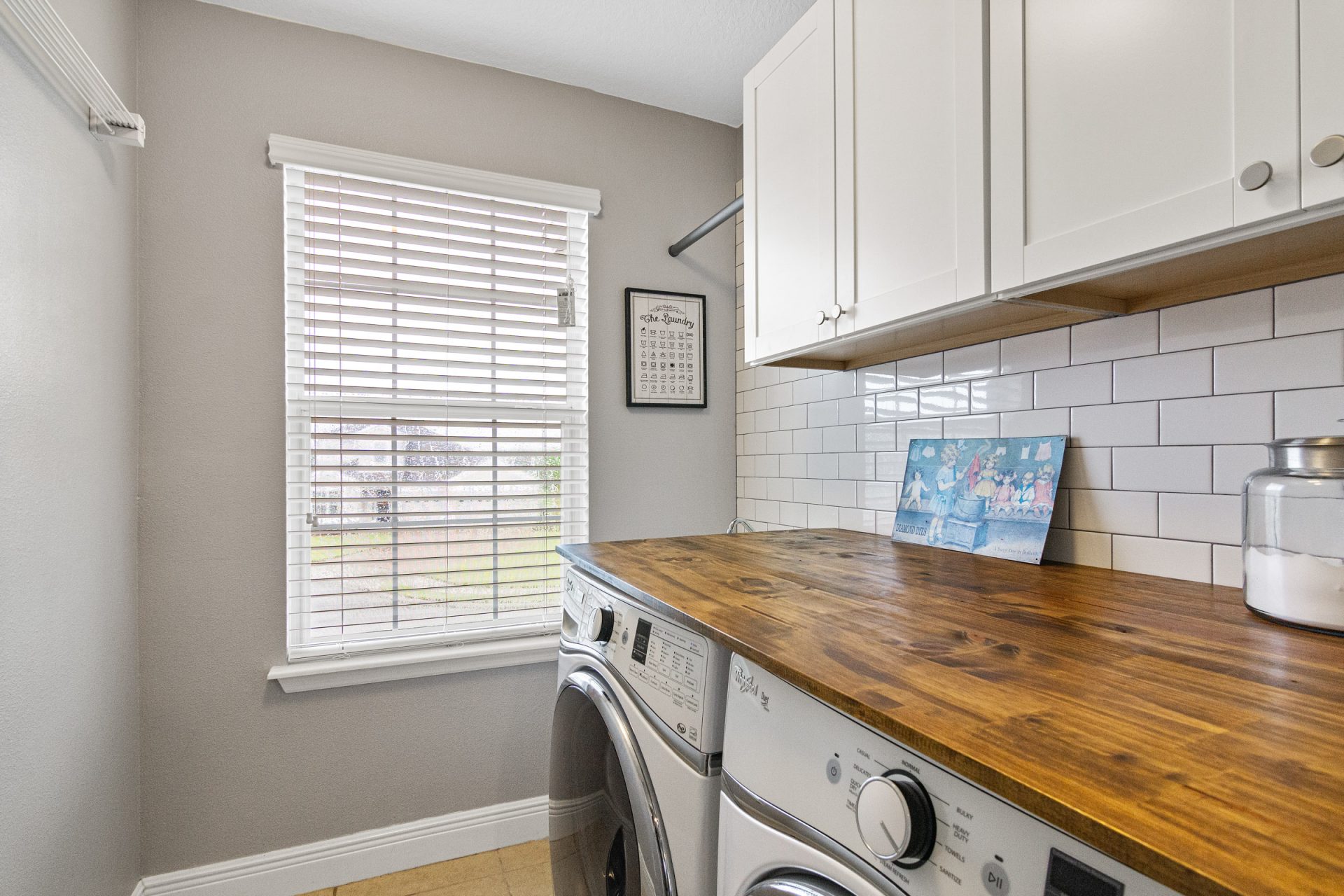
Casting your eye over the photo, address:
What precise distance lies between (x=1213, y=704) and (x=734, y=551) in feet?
3.33

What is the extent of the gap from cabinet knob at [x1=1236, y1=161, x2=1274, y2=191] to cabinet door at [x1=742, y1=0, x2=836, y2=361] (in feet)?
2.52

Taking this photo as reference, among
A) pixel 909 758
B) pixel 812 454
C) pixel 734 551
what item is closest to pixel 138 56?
pixel 734 551

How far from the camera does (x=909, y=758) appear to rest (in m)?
0.56

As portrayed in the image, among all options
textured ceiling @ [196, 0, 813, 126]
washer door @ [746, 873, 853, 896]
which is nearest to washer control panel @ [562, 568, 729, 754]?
washer door @ [746, 873, 853, 896]

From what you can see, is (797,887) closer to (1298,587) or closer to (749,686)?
(749,686)

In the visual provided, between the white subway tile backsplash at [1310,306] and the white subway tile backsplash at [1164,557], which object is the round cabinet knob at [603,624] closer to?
the white subway tile backsplash at [1164,557]

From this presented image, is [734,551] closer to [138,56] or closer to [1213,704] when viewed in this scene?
[1213,704]

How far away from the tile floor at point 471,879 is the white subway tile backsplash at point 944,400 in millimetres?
1649

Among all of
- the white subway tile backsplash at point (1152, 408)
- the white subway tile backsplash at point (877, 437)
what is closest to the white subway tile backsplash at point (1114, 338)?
the white subway tile backsplash at point (1152, 408)

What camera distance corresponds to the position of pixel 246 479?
1.84m

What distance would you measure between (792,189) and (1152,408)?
36.0 inches

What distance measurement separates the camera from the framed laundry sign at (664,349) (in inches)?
91.2

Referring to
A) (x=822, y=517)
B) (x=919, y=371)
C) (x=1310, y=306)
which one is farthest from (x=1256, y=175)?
(x=822, y=517)

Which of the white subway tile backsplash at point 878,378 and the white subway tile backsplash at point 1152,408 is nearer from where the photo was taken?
the white subway tile backsplash at point 1152,408
